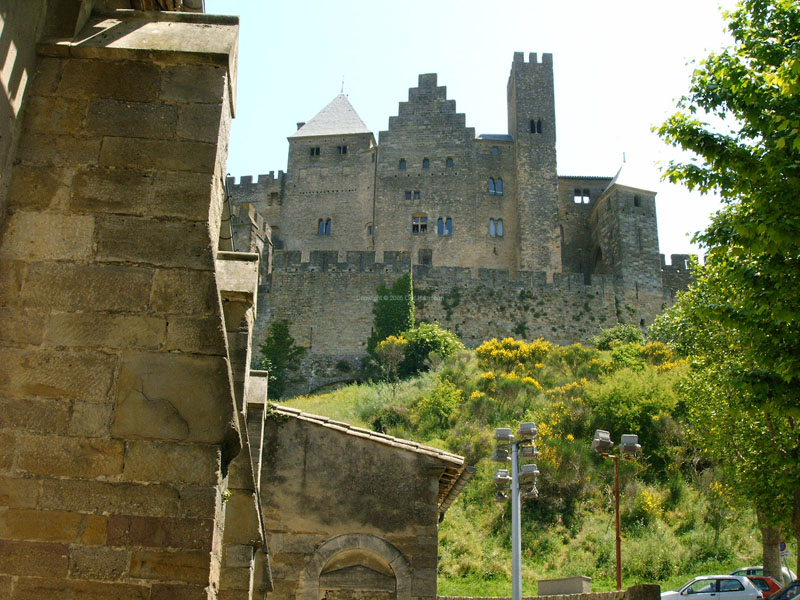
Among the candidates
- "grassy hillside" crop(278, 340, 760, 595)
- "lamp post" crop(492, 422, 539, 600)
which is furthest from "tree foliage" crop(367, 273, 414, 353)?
"lamp post" crop(492, 422, 539, 600)

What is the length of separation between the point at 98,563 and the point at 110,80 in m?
2.49

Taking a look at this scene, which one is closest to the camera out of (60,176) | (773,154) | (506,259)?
(60,176)

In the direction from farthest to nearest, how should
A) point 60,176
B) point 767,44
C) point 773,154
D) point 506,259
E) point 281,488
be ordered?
1. point 506,259
2. point 281,488
3. point 767,44
4. point 773,154
5. point 60,176

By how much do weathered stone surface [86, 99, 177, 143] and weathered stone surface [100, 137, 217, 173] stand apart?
5 centimetres

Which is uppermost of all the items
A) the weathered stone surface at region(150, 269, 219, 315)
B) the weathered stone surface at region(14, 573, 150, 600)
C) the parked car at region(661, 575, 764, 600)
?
the weathered stone surface at region(150, 269, 219, 315)

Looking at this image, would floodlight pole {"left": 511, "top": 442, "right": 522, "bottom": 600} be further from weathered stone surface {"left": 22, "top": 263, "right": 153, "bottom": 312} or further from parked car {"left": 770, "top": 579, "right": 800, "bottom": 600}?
weathered stone surface {"left": 22, "top": 263, "right": 153, "bottom": 312}

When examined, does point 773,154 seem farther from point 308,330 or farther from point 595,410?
point 308,330

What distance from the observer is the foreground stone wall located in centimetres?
411

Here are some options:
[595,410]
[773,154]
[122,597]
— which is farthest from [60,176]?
[595,410]

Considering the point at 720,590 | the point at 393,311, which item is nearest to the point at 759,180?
the point at 720,590

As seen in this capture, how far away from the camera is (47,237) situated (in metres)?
4.49

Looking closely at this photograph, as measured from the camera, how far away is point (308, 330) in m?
38.6

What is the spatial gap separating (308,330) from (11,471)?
34497mm

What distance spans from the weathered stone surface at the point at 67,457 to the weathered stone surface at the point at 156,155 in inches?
57.0
